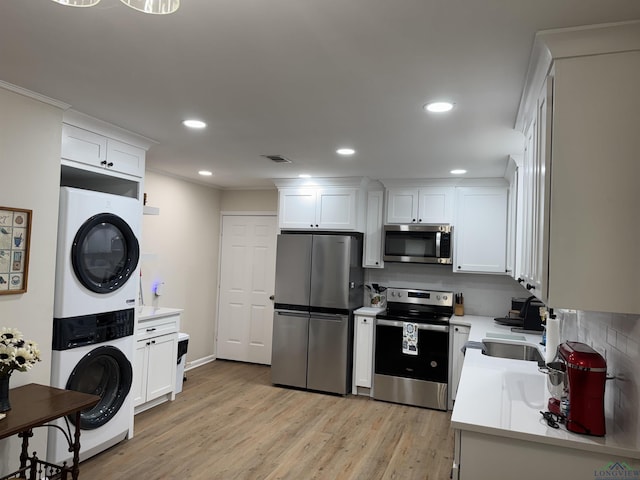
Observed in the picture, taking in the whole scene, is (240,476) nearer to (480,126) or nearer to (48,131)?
(48,131)

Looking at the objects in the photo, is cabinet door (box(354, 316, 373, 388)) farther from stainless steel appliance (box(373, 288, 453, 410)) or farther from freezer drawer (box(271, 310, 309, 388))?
freezer drawer (box(271, 310, 309, 388))

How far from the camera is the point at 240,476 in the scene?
2.96 metres

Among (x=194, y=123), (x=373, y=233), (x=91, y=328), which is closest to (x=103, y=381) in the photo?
(x=91, y=328)

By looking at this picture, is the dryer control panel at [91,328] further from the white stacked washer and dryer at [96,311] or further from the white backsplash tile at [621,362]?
the white backsplash tile at [621,362]

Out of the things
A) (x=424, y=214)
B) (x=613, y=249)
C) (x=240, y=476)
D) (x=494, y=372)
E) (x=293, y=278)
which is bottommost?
(x=240, y=476)

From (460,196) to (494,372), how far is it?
251cm

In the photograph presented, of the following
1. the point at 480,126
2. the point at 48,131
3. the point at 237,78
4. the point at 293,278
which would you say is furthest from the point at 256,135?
the point at 293,278

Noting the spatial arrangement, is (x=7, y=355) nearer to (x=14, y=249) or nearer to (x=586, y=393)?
(x=14, y=249)

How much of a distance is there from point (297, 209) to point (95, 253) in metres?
2.54

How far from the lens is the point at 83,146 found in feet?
9.60

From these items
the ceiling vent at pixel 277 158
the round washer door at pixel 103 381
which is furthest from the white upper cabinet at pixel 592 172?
the round washer door at pixel 103 381

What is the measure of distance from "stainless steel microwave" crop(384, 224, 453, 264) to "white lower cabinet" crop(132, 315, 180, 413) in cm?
242

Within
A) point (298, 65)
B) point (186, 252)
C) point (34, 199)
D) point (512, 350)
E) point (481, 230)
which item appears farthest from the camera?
point (186, 252)

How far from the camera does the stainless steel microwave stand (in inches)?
186
